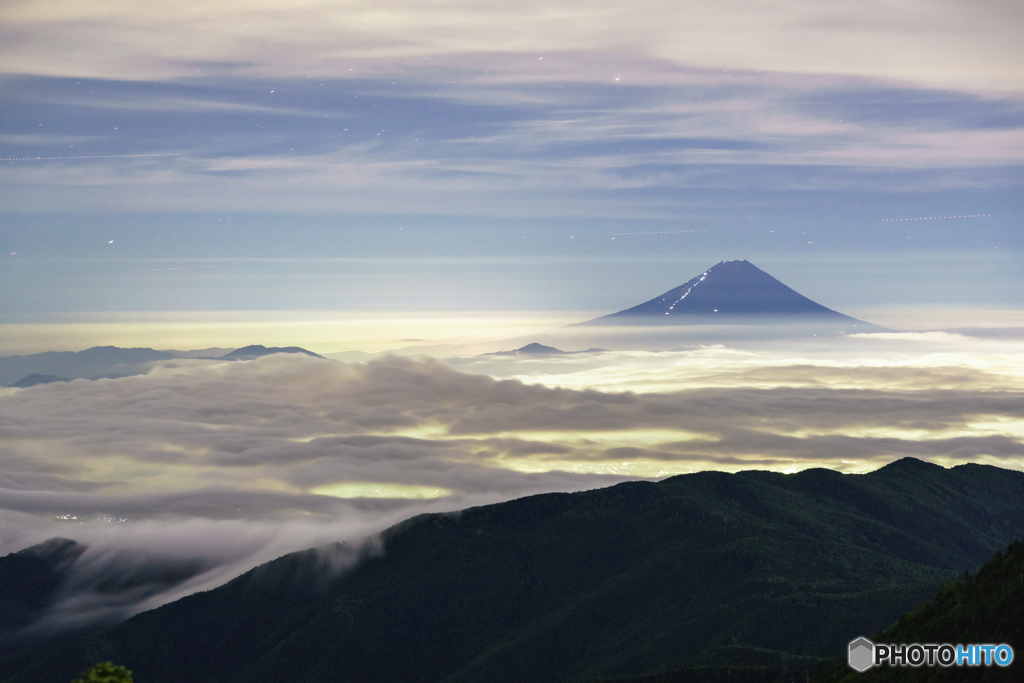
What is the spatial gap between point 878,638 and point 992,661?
1496 inches

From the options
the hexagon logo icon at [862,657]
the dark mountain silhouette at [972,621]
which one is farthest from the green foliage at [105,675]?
the hexagon logo icon at [862,657]

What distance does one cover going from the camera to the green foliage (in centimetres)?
7538

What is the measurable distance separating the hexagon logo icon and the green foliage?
95362 mm

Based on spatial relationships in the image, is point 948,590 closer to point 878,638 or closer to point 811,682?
point 878,638

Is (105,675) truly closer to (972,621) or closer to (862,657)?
(972,621)

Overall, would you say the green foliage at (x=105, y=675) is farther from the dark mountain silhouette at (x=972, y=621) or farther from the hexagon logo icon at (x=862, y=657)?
the hexagon logo icon at (x=862, y=657)

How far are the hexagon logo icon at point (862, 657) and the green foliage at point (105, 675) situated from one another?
95.4m

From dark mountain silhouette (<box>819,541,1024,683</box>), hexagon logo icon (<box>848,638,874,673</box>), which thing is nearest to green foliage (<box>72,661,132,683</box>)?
dark mountain silhouette (<box>819,541,1024,683</box>)

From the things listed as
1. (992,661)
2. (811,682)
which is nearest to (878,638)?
(811,682)

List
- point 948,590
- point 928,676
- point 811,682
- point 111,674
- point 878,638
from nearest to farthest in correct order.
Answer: point 111,674, point 928,676, point 948,590, point 878,638, point 811,682

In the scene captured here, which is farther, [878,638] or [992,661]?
[878,638]

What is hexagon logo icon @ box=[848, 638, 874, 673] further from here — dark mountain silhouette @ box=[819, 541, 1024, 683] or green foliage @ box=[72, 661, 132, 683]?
green foliage @ box=[72, 661, 132, 683]

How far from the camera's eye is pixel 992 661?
108062 mm

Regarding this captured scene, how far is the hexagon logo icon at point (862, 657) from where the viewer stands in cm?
13425
